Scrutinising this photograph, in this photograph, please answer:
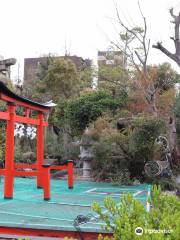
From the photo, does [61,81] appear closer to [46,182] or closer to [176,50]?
[46,182]

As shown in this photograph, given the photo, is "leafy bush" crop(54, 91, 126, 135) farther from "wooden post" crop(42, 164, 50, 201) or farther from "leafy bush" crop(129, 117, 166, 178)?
"wooden post" crop(42, 164, 50, 201)

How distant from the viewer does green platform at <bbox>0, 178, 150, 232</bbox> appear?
206 inches

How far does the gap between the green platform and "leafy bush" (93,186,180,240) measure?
2065 millimetres

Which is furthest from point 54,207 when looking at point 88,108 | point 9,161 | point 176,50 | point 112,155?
point 88,108

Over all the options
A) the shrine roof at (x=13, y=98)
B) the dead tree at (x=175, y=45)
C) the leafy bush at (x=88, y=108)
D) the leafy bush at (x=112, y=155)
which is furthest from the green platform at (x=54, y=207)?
the leafy bush at (x=88, y=108)

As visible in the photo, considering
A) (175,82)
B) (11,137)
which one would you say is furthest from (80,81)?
(11,137)

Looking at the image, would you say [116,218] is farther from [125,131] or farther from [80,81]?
[80,81]

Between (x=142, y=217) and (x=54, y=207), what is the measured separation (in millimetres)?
4705

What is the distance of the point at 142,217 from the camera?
8.46ft

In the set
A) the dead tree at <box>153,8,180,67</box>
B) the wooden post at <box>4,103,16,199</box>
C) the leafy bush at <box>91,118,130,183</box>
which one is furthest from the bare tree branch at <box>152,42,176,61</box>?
the leafy bush at <box>91,118,130,183</box>

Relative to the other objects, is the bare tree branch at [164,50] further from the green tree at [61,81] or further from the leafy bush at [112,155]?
the green tree at [61,81]

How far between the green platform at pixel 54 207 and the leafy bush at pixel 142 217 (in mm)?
2065

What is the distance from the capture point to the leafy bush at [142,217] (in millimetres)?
2238

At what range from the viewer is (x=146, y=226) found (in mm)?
2479
